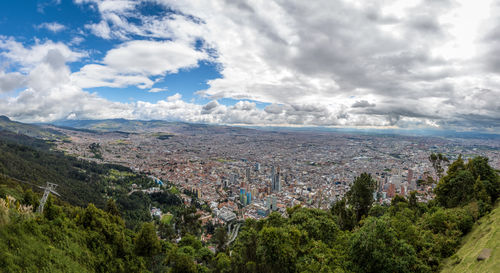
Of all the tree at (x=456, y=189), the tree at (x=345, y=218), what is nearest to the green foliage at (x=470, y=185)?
the tree at (x=456, y=189)

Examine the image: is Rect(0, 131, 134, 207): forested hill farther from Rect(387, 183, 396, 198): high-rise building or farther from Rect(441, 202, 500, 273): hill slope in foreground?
Rect(387, 183, 396, 198): high-rise building

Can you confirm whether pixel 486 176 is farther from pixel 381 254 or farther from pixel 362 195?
pixel 381 254

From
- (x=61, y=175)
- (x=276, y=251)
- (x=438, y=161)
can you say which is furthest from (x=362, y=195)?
(x=61, y=175)

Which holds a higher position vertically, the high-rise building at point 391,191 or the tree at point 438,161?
the tree at point 438,161

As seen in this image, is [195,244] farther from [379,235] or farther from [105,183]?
[105,183]

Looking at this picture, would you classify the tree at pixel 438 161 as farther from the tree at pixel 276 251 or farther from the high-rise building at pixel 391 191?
the high-rise building at pixel 391 191

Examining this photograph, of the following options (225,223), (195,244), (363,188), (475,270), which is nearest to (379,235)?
(475,270)
